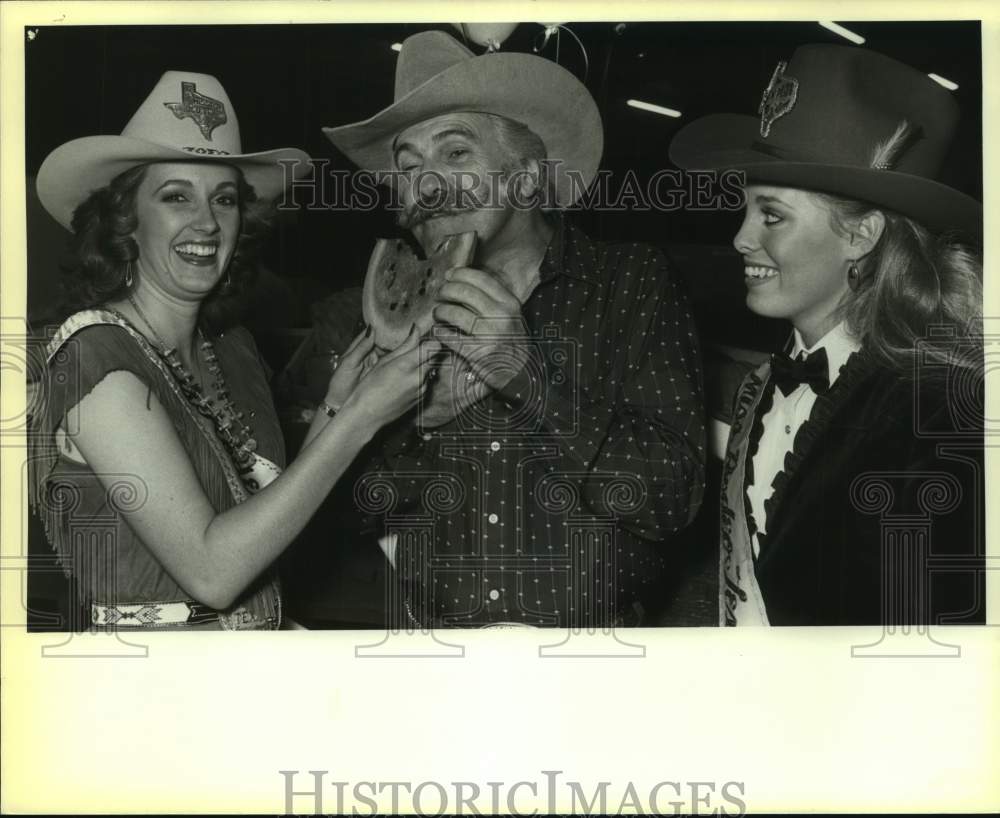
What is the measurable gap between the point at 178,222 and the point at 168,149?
0.64 ft

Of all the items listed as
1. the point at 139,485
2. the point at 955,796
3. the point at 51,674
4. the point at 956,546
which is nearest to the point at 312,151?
the point at 139,485

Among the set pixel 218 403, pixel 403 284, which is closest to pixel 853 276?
pixel 403 284

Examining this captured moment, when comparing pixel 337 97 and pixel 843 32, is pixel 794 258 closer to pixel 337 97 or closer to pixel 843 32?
pixel 843 32

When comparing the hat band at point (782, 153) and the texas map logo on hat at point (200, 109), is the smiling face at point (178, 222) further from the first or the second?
A: the hat band at point (782, 153)

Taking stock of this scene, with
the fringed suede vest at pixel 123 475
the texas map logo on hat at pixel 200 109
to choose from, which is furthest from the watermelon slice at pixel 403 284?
the texas map logo on hat at pixel 200 109

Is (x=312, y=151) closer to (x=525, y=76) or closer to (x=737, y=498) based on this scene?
(x=525, y=76)

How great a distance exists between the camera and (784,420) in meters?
3.17

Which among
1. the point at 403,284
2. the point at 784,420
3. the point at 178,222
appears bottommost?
the point at 784,420

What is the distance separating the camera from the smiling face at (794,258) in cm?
313

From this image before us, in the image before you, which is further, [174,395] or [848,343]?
[848,343]

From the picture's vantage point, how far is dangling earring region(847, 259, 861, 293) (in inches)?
123

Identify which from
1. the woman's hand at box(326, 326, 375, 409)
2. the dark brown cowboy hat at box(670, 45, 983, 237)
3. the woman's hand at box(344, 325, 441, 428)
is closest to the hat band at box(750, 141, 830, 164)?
the dark brown cowboy hat at box(670, 45, 983, 237)

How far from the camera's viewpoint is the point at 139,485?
305 centimetres

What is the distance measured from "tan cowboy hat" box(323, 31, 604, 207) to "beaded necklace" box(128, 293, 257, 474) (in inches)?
27.2
